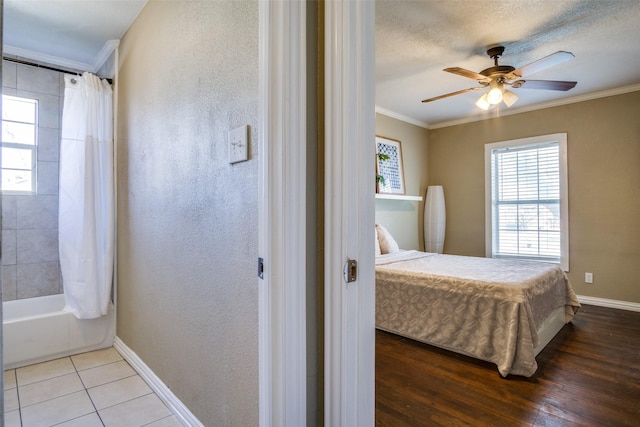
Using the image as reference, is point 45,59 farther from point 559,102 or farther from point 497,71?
point 559,102

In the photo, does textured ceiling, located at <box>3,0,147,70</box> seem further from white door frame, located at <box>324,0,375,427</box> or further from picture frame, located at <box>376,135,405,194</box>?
picture frame, located at <box>376,135,405,194</box>

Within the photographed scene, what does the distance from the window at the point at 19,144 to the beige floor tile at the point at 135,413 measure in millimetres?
2095

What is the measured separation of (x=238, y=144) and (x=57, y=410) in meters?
1.87

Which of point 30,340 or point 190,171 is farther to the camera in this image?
point 30,340

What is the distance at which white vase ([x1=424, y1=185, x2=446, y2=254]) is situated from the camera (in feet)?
16.1

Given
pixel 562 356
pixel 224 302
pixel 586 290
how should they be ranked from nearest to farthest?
pixel 224 302 → pixel 562 356 → pixel 586 290

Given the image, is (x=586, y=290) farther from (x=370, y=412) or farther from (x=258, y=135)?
(x=258, y=135)

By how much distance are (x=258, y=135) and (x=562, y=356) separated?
282 cm

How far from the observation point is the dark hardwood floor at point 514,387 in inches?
71.9

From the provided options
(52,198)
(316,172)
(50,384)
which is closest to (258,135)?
(316,172)

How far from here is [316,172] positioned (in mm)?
→ 1103

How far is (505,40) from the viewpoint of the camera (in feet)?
8.80

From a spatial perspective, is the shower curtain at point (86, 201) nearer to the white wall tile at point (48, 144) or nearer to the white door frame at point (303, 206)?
the white wall tile at point (48, 144)

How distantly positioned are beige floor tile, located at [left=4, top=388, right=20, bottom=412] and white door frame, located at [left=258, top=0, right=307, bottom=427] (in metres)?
1.81
